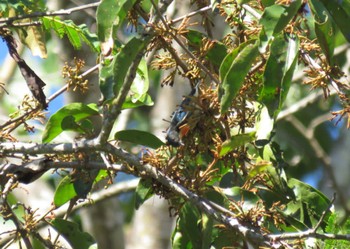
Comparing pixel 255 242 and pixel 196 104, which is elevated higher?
pixel 196 104

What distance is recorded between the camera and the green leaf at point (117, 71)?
1425 mm

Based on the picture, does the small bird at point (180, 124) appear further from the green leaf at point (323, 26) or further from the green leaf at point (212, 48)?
the green leaf at point (323, 26)

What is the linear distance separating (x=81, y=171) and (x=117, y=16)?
1.23ft

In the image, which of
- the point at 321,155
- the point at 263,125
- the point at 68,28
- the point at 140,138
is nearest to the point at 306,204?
the point at 263,125

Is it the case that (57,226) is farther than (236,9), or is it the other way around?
(57,226)

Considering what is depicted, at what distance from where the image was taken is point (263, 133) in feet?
5.06

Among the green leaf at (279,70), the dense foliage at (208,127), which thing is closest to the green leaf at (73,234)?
the dense foliage at (208,127)

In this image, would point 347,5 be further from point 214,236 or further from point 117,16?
point 214,236

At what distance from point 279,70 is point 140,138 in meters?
0.39

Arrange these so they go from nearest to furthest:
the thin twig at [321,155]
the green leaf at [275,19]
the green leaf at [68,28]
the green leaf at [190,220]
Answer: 1. the green leaf at [275,19]
2. the green leaf at [190,220]
3. the green leaf at [68,28]
4. the thin twig at [321,155]

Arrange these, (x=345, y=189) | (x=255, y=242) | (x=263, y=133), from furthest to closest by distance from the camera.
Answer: (x=345, y=189), (x=263, y=133), (x=255, y=242)

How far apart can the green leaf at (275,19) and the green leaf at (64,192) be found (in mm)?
547

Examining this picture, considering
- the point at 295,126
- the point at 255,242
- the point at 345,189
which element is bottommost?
the point at 255,242

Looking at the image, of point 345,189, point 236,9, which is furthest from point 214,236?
point 345,189
